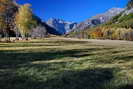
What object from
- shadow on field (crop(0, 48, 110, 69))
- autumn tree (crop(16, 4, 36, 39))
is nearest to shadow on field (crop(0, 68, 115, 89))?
shadow on field (crop(0, 48, 110, 69))

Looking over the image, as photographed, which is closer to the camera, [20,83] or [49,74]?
[20,83]

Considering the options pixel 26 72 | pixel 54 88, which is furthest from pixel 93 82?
pixel 26 72

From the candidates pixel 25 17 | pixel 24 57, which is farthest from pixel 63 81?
pixel 25 17

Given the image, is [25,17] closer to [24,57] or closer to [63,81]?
[24,57]

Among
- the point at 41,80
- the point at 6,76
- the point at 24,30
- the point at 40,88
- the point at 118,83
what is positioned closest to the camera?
the point at 40,88

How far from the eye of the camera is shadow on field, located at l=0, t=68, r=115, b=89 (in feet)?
40.0

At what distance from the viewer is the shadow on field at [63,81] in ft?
40.0

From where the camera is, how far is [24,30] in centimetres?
9944

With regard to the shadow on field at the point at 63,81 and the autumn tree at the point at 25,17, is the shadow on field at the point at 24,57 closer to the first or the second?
the shadow on field at the point at 63,81

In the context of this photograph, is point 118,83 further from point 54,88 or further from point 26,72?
point 26,72

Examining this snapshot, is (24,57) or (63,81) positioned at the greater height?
(24,57)

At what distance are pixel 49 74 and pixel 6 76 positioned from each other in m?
2.76

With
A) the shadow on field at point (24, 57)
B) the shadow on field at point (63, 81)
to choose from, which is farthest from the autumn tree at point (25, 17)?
the shadow on field at point (63, 81)

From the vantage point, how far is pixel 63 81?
13430 mm
